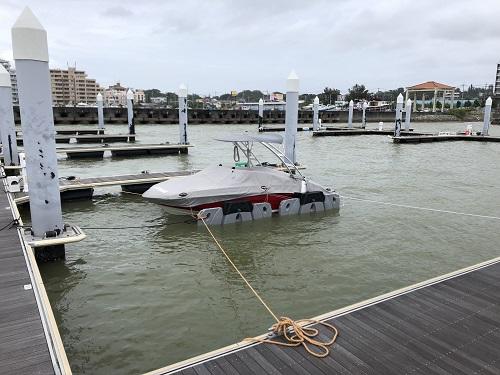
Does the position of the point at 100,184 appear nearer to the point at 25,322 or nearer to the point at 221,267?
the point at 221,267

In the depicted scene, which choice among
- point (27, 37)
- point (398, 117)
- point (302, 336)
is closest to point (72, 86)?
point (398, 117)

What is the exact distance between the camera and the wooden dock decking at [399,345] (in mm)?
4645

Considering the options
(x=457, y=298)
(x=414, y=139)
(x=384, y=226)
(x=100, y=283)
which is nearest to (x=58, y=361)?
(x=100, y=283)

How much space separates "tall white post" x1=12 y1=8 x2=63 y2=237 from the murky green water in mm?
1443

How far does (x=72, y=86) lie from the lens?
171250 millimetres

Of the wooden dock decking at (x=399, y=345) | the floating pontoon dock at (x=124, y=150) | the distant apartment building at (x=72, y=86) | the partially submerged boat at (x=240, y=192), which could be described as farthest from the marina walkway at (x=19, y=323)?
the distant apartment building at (x=72, y=86)

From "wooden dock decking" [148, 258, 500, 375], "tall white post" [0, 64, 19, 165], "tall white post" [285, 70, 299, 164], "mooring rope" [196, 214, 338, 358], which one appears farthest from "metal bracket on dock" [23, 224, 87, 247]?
"tall white post" [285, 70, 299, 164]

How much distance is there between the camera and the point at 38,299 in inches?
231

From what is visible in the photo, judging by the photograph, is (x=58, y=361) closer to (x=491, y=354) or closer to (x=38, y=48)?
(x=491, y=354)

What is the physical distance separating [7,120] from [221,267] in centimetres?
1266

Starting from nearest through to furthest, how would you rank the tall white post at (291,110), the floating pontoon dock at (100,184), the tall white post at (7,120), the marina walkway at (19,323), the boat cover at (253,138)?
the marina walkway at (19,323) < the boat cover at (253,138) < the floating pontoon dock at (100,184) < the tall white post at (7,120) < the tall white post at (291,110)

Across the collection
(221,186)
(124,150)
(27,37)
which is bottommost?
(124,150)

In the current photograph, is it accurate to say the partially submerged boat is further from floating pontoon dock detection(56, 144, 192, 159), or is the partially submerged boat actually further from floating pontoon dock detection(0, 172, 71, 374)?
floating pontoon dock detection(56, 144, 192, 159)

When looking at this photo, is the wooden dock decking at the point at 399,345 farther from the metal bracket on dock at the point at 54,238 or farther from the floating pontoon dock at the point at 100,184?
the floating pontoon dock at the point at 100,184
